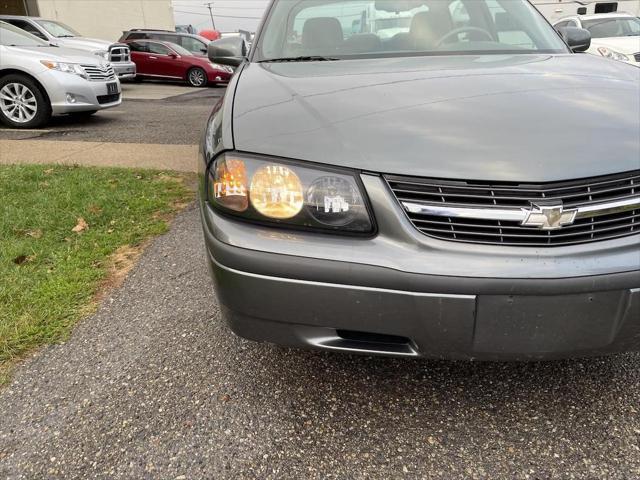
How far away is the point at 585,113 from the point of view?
1597 mm

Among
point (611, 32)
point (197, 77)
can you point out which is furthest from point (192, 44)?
point (611, 32)

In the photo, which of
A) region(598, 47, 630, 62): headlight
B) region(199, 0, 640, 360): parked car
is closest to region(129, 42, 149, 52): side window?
region(598, 47, 630, 62): headlight

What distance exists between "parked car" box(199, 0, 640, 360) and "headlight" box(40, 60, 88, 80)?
21.2ft

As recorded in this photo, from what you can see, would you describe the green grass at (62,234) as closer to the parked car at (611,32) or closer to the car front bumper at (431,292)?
the car front bumper at (431,292)

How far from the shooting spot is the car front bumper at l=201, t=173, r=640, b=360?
4.44 feet

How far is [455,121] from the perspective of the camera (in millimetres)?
1562

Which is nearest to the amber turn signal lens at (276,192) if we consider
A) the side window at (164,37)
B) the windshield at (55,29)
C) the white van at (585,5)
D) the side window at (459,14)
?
the side window at (459,14)

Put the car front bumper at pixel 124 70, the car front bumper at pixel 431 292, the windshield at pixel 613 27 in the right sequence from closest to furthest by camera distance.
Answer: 1. the car front bumper at pixel 431 292
2. the windshield at pixel 613 27
3. the car front bumper at pixel 124 70

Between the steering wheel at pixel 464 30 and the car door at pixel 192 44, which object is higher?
the steering wheel at pixel 464 30

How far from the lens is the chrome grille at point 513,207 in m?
1.38

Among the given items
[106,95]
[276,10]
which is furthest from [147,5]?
[276,10]

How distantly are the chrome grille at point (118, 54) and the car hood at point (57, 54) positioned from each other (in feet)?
18.4

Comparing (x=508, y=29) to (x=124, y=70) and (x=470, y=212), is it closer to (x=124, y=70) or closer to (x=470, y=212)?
(x=470, y=212)

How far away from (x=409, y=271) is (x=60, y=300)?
79.2 inches
